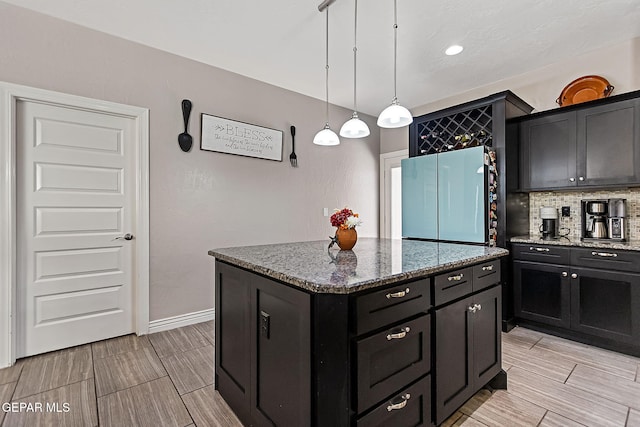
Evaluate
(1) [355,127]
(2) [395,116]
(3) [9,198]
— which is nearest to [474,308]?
(2) [395,116]

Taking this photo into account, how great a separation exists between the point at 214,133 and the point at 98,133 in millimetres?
1021

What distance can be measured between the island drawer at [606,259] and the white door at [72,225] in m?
4.09

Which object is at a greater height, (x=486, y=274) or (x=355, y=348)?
(x=486, y=274)

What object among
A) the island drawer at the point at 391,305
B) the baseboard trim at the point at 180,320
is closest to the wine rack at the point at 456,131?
the island drawer at the point at 391,305

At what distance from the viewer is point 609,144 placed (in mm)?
2666

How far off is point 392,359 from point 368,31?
8.56ft

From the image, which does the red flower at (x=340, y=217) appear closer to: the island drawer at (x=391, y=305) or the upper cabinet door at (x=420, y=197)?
the island drawer at (x=391, y=305)

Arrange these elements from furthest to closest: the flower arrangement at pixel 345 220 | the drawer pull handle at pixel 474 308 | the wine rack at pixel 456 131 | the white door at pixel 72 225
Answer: the wine rack at pixel 456 131
the white door at pixel 72 225
the flower arrangement at pixel 345 220
the drawer pull handle at pixel 474 308

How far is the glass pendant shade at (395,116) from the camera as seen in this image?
6.71 ft

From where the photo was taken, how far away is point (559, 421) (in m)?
1.68

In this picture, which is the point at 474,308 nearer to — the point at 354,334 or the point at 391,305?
the point at 391,305

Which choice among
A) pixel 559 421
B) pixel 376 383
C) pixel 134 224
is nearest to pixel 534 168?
pixel 559 421

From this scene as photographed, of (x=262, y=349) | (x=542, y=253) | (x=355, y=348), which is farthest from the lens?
(x=542, y=253)

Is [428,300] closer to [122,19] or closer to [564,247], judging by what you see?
[564,247]
